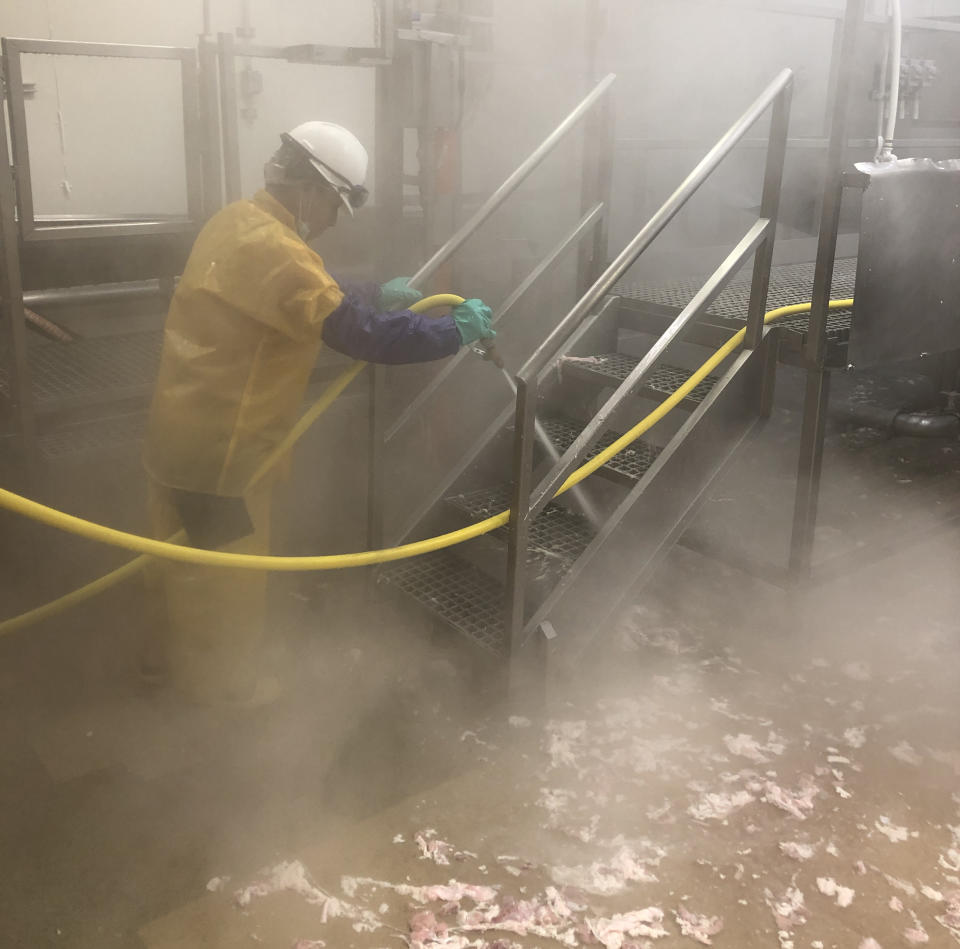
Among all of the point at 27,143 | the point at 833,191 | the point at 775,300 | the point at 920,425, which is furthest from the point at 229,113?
the point at 920,425

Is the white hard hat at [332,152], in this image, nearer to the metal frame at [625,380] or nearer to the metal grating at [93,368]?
the metal frame at [625,380]

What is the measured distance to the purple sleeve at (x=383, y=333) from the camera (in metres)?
2.85

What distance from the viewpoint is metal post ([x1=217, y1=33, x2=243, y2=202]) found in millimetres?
3498

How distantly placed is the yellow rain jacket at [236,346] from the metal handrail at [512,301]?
606 mm

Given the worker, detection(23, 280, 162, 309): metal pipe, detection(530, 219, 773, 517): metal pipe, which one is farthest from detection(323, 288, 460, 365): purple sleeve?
detection(23, 280, 162, 309): metal pipe

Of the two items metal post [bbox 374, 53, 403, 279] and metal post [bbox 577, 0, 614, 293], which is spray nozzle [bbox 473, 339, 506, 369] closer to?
metal post [bbox 577, 0, 614, 293]

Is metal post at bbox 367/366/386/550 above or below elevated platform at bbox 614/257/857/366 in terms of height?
below

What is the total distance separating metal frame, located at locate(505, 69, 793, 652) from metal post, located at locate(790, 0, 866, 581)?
171 mm

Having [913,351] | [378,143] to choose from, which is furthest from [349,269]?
[913,351]

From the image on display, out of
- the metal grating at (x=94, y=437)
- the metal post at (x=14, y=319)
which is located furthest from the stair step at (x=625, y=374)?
the metal post at (x=14, y=319)

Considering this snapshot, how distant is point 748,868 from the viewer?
2527 millimetres

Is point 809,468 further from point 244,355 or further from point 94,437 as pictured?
point 94,437

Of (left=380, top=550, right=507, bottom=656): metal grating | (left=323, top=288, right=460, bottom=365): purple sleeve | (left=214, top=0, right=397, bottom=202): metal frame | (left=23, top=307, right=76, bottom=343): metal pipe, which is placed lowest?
(left=380, top=550, right=507, bottom=656): metal grating

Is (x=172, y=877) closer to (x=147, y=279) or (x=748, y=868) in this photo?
(x=748, y=868)
